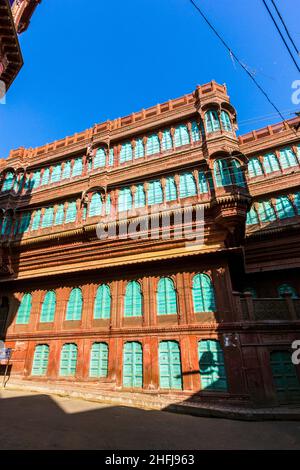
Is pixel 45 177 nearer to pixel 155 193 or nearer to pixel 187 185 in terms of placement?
pixel 155 193

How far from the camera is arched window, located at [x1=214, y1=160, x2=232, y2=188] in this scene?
43.9 ft

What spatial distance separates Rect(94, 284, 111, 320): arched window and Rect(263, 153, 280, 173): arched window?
12.7m

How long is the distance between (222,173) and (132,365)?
10370 mm

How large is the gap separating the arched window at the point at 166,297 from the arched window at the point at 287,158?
1082 cm

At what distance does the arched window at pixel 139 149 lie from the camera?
16.7 metres

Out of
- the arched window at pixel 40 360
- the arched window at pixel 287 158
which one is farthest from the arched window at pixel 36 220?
the arched window at pixel 287 158

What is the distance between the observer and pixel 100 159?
17703mm

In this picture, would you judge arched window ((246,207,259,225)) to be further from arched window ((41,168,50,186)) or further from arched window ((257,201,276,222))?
arched window ((41,168,50,186))

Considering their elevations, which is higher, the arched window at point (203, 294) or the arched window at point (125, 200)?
the arched window at point (125, 200)

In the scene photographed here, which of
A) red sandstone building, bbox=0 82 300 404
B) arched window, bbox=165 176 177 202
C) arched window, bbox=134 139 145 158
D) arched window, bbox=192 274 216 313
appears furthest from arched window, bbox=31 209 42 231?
arched window, bbox=192 274 216 313

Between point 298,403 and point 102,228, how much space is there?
11.8 m

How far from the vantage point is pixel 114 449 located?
4.91 m

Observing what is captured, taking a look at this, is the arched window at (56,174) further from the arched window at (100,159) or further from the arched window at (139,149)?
the arched window at (139,149)

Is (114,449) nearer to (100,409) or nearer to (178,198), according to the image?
(100,409)
